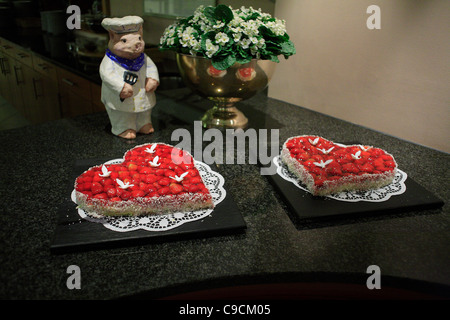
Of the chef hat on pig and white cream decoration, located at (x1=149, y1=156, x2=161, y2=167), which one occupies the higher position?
the chef hat on pig

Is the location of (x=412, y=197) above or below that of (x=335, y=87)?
below

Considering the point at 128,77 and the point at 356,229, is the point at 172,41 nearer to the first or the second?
the point at 128,77

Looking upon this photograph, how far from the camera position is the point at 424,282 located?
2.43ft

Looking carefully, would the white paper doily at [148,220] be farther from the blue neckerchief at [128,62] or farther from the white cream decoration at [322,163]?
the blue neckerchief at [128,62]

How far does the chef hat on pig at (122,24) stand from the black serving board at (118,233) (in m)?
0.58

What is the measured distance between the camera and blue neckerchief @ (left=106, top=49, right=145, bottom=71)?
3.92 feet

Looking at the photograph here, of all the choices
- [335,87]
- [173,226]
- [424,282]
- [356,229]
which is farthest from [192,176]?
[335,87]

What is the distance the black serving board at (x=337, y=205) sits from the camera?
91 centimetres

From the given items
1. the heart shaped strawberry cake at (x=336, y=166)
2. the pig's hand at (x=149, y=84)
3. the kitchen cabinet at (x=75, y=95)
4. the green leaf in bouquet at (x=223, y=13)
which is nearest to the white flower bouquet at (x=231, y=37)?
the green leaf in bouquet at (x=223, y=13)

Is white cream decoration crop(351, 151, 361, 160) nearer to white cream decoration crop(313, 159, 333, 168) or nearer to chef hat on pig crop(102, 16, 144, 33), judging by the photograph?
white cream decoration crop(313, 159, 333, 168)

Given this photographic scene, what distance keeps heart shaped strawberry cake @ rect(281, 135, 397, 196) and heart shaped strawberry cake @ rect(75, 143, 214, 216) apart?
1.05 feet

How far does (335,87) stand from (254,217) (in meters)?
0.98

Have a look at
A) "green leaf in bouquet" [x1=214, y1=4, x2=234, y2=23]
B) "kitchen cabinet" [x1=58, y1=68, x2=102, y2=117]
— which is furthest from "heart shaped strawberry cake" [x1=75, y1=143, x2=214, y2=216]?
"kitchen cabinet" [x1=58, y1=68, x2=102, y2=117]

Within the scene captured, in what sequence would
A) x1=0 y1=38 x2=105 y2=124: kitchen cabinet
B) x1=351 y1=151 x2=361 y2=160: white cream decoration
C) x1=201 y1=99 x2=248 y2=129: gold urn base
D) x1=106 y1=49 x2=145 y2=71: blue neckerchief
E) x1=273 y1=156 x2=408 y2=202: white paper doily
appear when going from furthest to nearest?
1. x1=0 y1=38 x2=105 y2=124: kitchen cabinet
2. x1=201 y1=99 x2=248 y2=129: gold urn base
3. x1=106 y1=49 x2=145 y2=71: blue neckerchief
4. x1=351 y1=151 x2=361 y2=160: white cream decoration
5. x1=273 y1=156 x2=408 y2=202: white paper doily
